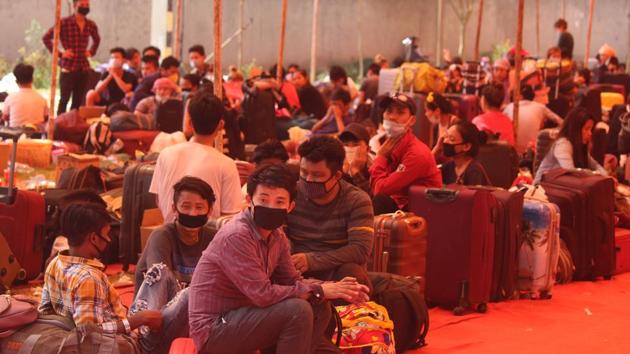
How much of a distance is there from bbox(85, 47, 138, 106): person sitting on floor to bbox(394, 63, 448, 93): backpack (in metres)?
3.26

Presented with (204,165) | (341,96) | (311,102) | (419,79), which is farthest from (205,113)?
(311,102)

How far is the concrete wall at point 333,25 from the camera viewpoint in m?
21.5

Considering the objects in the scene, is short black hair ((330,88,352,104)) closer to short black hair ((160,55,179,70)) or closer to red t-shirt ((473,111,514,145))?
red t-shirt ((473,111,514,145))

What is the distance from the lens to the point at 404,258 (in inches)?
268

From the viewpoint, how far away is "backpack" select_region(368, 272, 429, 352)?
6109 millimetres

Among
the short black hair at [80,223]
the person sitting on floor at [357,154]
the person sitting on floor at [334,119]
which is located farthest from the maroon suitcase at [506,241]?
the person sitting on floor at [334,119]

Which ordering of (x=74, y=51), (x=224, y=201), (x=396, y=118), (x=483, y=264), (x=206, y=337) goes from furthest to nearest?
(x=74, y=51) < (x=396, y=118) < (x=483, y=264) < (x=224, y=201) < (x=206, y=337)

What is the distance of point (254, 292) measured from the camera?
15.7 ft

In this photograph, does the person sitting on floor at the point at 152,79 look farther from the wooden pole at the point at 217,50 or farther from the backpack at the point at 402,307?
the backpack at the point at 402,307

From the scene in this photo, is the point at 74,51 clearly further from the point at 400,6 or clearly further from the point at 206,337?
the point at 400,6

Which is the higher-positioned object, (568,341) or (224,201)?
(224,201)

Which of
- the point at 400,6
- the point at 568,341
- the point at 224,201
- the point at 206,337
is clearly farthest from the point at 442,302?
the point at 400,6

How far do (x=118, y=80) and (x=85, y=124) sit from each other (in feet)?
7.91

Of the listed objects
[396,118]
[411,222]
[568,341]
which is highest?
[396,118]
